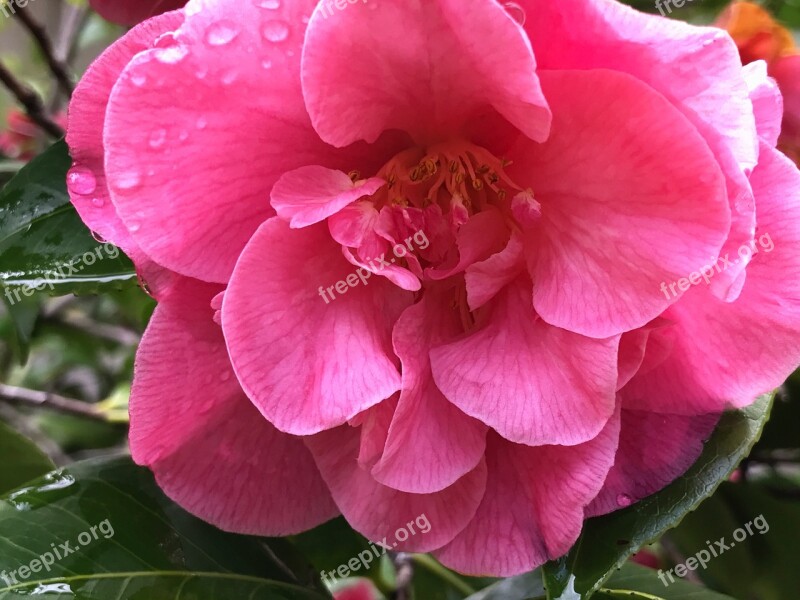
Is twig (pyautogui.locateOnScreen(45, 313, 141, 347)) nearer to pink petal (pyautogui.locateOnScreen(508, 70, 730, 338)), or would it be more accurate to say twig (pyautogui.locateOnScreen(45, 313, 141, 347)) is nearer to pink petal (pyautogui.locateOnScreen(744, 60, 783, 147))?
pink petal (pyautogui.locateOnScreen(508, 70, 730, 338))

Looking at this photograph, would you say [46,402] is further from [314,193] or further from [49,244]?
[314,193]

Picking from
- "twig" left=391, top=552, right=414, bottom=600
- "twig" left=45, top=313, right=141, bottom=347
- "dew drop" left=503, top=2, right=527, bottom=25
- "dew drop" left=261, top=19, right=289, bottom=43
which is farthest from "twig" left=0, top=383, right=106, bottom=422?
"dew drop" left=503, top=2, right=527, bottom=25

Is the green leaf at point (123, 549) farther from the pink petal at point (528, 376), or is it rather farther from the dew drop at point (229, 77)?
the dew drop at point (229, 77)

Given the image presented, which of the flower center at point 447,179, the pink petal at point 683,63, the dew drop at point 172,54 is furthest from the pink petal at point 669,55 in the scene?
the dew drop at point 172,54

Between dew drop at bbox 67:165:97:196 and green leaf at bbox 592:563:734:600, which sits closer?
dew drop at bbox 67:165:97:196

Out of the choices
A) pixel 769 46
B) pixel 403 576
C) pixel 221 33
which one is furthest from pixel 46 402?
pixel 769 46

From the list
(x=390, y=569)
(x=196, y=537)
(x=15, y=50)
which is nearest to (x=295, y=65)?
(x=196, y=537)
